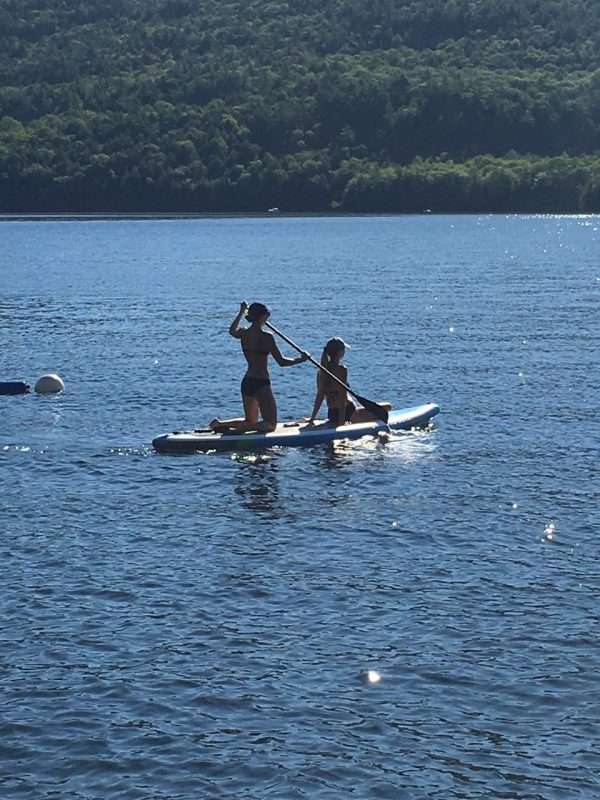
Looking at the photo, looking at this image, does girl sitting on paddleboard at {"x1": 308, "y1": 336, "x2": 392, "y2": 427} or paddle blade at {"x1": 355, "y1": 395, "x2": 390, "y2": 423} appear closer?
girl sitting on paddleboard at {"x1": 308, "y1": 336, "x2": 392, "y2": 427}

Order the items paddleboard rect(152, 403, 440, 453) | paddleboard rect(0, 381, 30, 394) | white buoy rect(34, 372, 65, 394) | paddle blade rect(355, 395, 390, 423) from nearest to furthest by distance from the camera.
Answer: paddleboard rect(152, 403, 440, 453), paddle blade rect(355, 395, 390, 423), paddleboard rect(0, 381, 30, 394), white buoy rect(34, 372, 65, 394)

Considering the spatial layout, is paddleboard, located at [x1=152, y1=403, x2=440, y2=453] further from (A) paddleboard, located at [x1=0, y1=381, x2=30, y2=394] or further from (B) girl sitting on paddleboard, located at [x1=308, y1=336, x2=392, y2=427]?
(A) paddleboard, located at [x1=0, y1=381, x2=30, y2=394]

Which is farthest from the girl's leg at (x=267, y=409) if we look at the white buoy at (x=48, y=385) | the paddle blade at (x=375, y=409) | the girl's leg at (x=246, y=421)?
the white buoy at (x=48, y=385)

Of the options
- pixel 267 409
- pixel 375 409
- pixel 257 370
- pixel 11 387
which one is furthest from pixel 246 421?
pixel 11 387

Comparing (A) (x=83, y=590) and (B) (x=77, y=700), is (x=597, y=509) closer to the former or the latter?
(A) (x=83, y=590)

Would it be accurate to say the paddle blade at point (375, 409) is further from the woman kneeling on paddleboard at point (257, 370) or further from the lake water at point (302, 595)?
the woman kneeling on paddleboard at point (257, 370)

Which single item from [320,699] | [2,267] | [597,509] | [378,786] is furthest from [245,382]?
[2,267]

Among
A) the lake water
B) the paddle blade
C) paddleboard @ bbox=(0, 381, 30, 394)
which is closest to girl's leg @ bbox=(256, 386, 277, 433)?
the lake water

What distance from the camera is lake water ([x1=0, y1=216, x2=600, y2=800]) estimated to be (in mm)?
15555

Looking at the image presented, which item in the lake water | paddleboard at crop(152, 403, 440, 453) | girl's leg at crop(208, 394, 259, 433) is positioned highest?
girl's leg at crop(208, 394, 259, 433)

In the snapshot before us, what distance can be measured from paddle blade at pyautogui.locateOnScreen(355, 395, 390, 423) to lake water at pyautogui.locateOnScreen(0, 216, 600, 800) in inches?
23.9

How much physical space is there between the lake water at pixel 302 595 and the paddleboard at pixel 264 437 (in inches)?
12.1

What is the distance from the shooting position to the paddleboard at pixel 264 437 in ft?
98.7

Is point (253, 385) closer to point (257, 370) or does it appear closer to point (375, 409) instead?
point (257, 370)
